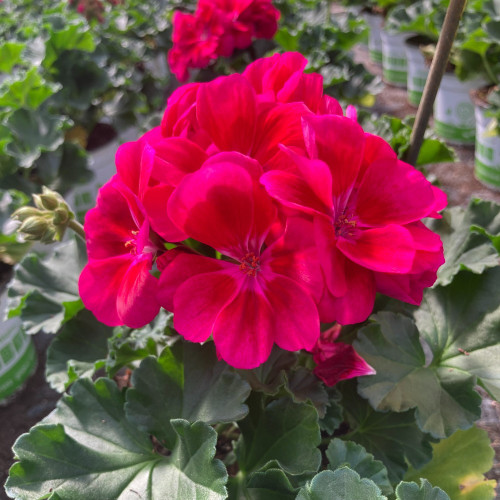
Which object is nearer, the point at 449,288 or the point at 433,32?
the point at 449,288

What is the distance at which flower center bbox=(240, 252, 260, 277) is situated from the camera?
699 mm

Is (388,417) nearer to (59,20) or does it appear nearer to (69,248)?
(69,248)

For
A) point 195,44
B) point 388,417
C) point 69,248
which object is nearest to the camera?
point 388,417

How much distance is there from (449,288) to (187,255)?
1.84 feet

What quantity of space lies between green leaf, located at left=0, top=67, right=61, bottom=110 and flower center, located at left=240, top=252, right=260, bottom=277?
1.46m

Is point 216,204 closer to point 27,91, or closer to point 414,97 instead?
point 27,91

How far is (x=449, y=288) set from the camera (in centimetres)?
105

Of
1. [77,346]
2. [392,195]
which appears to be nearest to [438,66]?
[392,195]

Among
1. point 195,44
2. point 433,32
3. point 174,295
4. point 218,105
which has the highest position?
point 218,105

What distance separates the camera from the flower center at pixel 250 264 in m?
0.70

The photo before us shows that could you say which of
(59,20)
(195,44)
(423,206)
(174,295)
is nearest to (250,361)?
(174,295)

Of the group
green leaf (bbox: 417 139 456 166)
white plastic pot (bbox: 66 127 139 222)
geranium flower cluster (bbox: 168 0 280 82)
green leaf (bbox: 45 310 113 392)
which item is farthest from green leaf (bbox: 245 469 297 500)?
white plastic pot (bbox: 66 127 139 222)

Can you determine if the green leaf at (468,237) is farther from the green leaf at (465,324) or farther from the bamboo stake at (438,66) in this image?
the bamboo stake at (438,66)

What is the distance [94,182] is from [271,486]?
1741 mm
